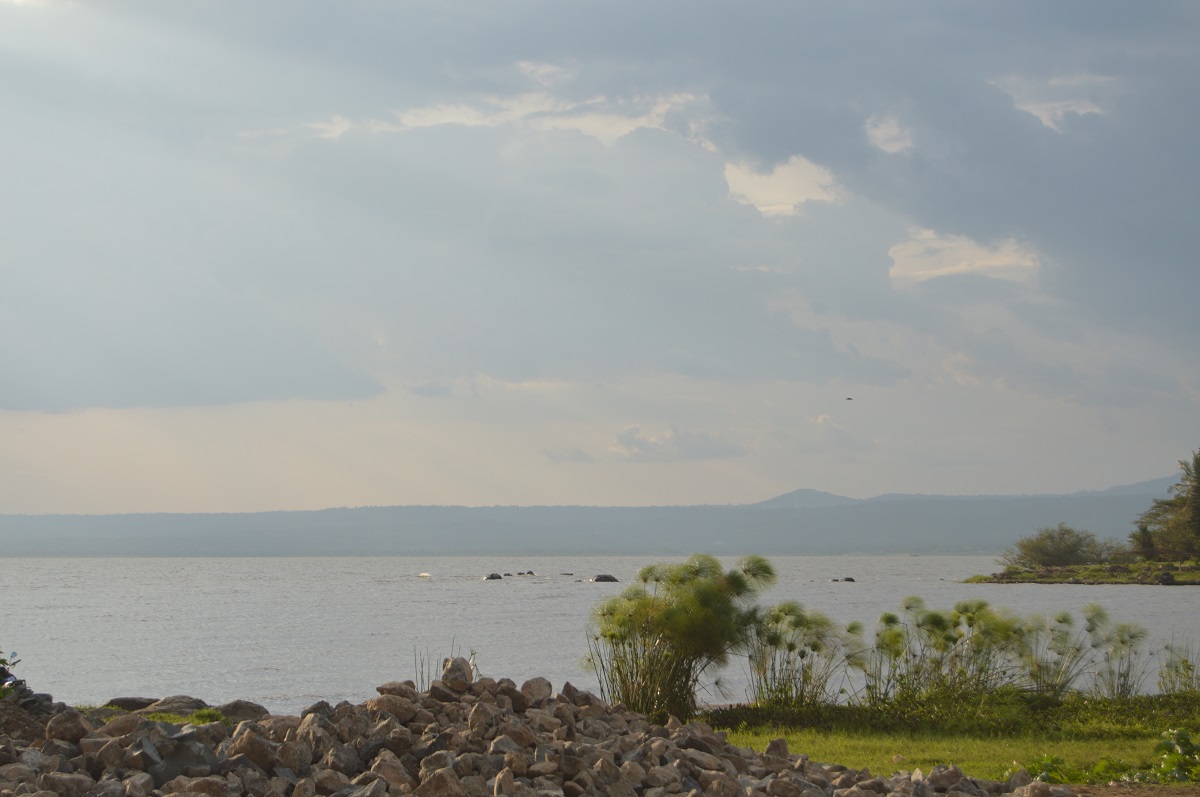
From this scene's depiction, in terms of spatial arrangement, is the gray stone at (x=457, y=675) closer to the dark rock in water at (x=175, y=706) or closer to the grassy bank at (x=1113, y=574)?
the dark rock in water at (x=175, y=706)

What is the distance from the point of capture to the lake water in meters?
22.5

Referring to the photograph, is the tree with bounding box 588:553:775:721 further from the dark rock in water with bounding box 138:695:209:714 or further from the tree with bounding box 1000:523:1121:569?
the tree with bounding box 1000:523:1121:569

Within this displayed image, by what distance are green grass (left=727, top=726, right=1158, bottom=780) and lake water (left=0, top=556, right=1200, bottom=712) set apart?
210 inches

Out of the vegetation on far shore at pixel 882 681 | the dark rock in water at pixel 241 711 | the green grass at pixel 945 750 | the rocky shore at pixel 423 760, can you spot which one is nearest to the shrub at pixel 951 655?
the vegetation on far shore at pixel 882 681

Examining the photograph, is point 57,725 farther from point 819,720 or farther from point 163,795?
point 819,720

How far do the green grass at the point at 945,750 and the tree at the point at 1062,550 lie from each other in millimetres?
74489

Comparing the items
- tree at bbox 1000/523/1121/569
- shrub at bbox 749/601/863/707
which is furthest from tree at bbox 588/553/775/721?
tree at bbox 1000/523/1121/569

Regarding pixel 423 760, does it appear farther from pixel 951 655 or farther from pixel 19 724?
pixel 951 655

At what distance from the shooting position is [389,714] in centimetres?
665

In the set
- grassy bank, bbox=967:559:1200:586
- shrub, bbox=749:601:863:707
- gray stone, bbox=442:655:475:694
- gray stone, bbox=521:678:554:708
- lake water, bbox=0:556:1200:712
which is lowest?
lake water, bbox=0:556:1200:712

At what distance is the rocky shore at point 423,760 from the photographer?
223 inches

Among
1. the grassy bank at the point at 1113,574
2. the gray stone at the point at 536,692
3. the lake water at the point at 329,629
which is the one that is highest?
the gray stone at the point at 536,692

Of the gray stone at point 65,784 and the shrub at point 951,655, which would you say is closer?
the gray stone at point 65,784

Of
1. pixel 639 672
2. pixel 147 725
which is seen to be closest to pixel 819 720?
pixel 639 672
